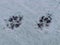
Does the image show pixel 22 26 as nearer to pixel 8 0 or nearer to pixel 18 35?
pixel 18 35

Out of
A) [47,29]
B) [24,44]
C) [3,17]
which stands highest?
[3,17]

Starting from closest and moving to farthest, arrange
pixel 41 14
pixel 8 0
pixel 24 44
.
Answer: pixel 24 44, pixel 41 14, pixel 8 0

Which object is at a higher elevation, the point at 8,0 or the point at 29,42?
the point at 8,0

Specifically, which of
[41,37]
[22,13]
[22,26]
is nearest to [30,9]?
[22,13]

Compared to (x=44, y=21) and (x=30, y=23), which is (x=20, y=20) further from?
(x=44, y=21)

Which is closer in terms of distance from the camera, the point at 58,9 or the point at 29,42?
the point at 29,42

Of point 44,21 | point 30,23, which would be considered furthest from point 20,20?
point 44,21

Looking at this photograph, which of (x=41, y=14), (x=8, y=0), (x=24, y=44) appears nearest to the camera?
(x=24, y=44)
